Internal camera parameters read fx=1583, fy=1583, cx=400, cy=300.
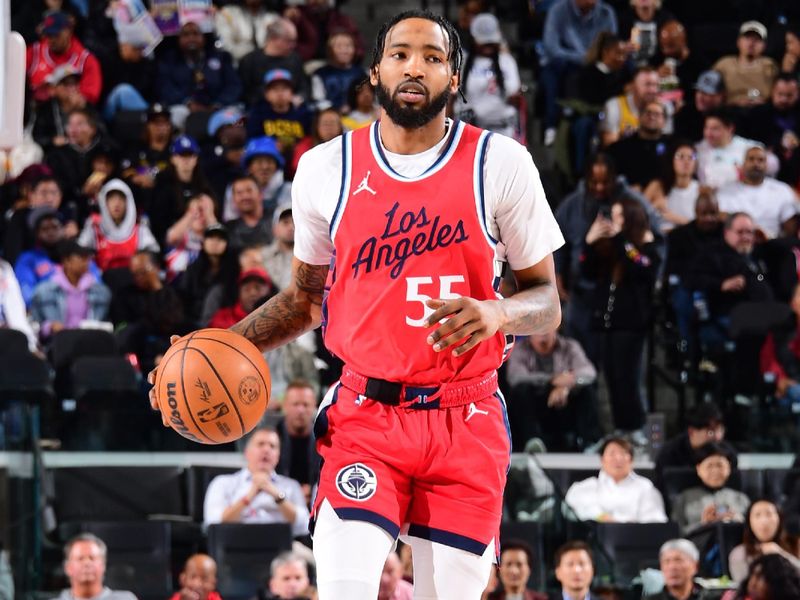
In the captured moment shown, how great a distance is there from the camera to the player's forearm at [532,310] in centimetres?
470

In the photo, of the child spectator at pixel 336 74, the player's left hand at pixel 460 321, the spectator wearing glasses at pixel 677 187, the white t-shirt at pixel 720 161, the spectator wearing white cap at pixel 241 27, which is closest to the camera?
the player's left hand at pixel 460 321

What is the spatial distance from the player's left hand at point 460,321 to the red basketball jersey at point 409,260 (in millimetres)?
406

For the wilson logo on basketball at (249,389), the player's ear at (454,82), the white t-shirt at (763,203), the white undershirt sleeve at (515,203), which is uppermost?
the white t-shirt at (763,203)

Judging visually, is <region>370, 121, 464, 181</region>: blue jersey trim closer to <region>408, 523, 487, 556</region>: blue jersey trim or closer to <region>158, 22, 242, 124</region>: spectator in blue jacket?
<region>408, 523, 487, 556</region>: blue jersey trim

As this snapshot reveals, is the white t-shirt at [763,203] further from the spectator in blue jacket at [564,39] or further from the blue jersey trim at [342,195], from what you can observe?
the blue jersey trim at [342,195]

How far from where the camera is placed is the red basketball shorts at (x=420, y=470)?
15.9 feet

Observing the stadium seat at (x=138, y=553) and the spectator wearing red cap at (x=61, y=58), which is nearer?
the stadium seat at (x=138, y=553)

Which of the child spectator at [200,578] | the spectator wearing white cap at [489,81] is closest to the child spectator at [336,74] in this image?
the spectator wearing white cap at [489,81]

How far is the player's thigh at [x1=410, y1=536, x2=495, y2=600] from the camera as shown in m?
4.87

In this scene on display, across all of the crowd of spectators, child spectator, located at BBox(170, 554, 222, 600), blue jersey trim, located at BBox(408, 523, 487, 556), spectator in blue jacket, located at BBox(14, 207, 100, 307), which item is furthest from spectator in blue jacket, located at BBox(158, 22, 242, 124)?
blue jersey trim, located at BBox(408, 523, 487, 556)

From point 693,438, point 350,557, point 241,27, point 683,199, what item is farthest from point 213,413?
point 241,27

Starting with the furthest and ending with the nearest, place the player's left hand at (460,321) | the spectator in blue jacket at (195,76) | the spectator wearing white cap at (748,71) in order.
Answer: the spectator wearing white cap at (748,71) < the spectator in blue jacket at (195,76) < the player's left hand at (460,321)

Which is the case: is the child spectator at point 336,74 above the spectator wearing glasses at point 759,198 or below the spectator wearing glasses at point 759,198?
above

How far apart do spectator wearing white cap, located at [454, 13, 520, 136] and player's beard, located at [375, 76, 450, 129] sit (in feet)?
31.7
